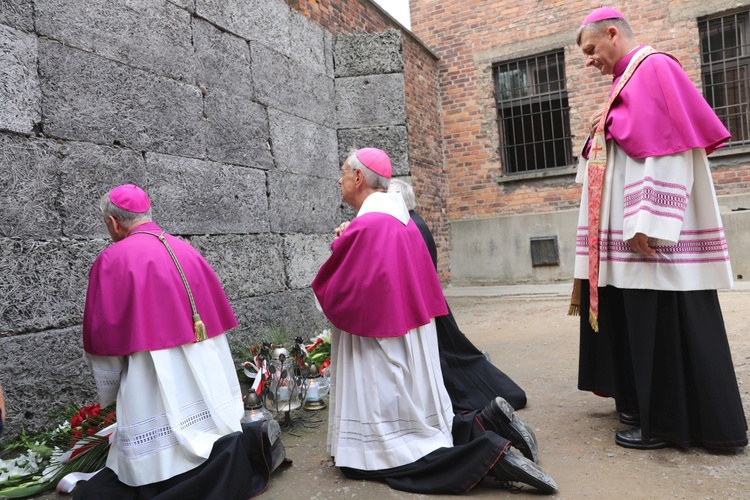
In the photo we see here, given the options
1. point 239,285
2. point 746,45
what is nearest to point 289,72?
point 239,285

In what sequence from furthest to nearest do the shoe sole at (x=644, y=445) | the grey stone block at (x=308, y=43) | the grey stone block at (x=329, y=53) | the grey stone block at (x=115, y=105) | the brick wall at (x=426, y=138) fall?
the brick wall at (x=426, y=138) → the grey stone block at (x=329, y=53) → the grey stone block at (x=308, y=43) → the grey stone block at (x=115, y=105) → the shoe sole at (x=644, y=445)

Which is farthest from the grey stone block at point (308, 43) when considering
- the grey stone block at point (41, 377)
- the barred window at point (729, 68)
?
the barred window at point (729, 68)

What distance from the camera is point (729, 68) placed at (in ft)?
32.1

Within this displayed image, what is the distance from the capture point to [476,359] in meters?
3.95

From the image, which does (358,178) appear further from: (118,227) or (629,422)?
(629,422)

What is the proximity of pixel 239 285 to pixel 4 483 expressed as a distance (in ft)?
7.55

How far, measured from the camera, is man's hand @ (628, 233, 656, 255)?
2875 mm

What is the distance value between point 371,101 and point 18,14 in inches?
132

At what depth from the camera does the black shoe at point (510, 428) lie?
2.85 metres

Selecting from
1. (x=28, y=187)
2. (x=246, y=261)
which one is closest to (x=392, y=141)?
(x=246, y=261)

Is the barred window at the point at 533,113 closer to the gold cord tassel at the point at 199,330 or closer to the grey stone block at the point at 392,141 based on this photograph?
the grey stone block at the point at 392,141

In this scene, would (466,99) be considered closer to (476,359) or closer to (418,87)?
(418,87)

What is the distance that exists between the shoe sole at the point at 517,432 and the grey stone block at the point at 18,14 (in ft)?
11.3

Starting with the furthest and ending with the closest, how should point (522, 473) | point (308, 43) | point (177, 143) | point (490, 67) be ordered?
point (490, 67) < point (308, 43) < point (177, 143) < point (522, 473)
